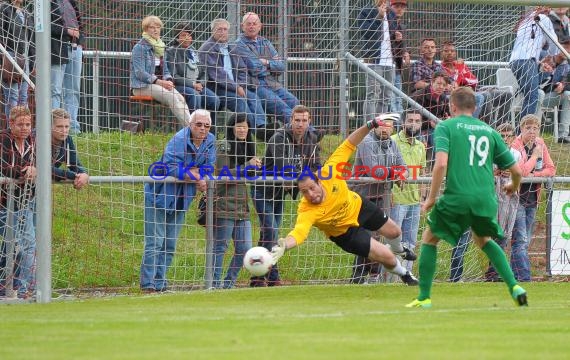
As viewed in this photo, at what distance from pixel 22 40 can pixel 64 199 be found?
2437 mm

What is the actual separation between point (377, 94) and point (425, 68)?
2.72 ft

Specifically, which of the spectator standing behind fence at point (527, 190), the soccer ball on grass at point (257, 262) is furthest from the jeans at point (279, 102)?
the soccer ball on grass at point (257, 262)

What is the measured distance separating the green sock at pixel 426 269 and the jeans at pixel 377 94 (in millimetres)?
4678

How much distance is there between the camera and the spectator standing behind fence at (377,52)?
15.5m

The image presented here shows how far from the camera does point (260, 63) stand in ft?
49.3

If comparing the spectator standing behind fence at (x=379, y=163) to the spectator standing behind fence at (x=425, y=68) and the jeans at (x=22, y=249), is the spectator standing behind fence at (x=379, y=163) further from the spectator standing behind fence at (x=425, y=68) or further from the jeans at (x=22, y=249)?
the jeans at (x=22, y=249)

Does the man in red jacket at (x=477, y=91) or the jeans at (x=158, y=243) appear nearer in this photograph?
the jeans at (x=158, y=243)

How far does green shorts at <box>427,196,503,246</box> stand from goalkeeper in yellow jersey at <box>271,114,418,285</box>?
6.26 ft

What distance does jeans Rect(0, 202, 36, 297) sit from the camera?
13.1 metres

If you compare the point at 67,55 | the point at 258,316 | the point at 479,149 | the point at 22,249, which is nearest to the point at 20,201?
the point at 22,249

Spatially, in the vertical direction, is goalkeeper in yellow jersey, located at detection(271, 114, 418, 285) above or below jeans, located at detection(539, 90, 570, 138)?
below

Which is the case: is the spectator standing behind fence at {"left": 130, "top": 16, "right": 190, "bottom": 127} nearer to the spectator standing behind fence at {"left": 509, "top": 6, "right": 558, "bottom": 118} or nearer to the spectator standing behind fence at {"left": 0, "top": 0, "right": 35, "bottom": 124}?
the spectator standing behind fence at {"left": 0, "top": 0, "right": 35, "bottom": 124}

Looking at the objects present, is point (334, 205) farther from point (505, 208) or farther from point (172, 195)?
point (505, 208)

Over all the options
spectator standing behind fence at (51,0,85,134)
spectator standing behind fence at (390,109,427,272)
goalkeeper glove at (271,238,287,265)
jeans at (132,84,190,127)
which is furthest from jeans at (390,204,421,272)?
spectator standing behind fence at (51,0,85,134)
